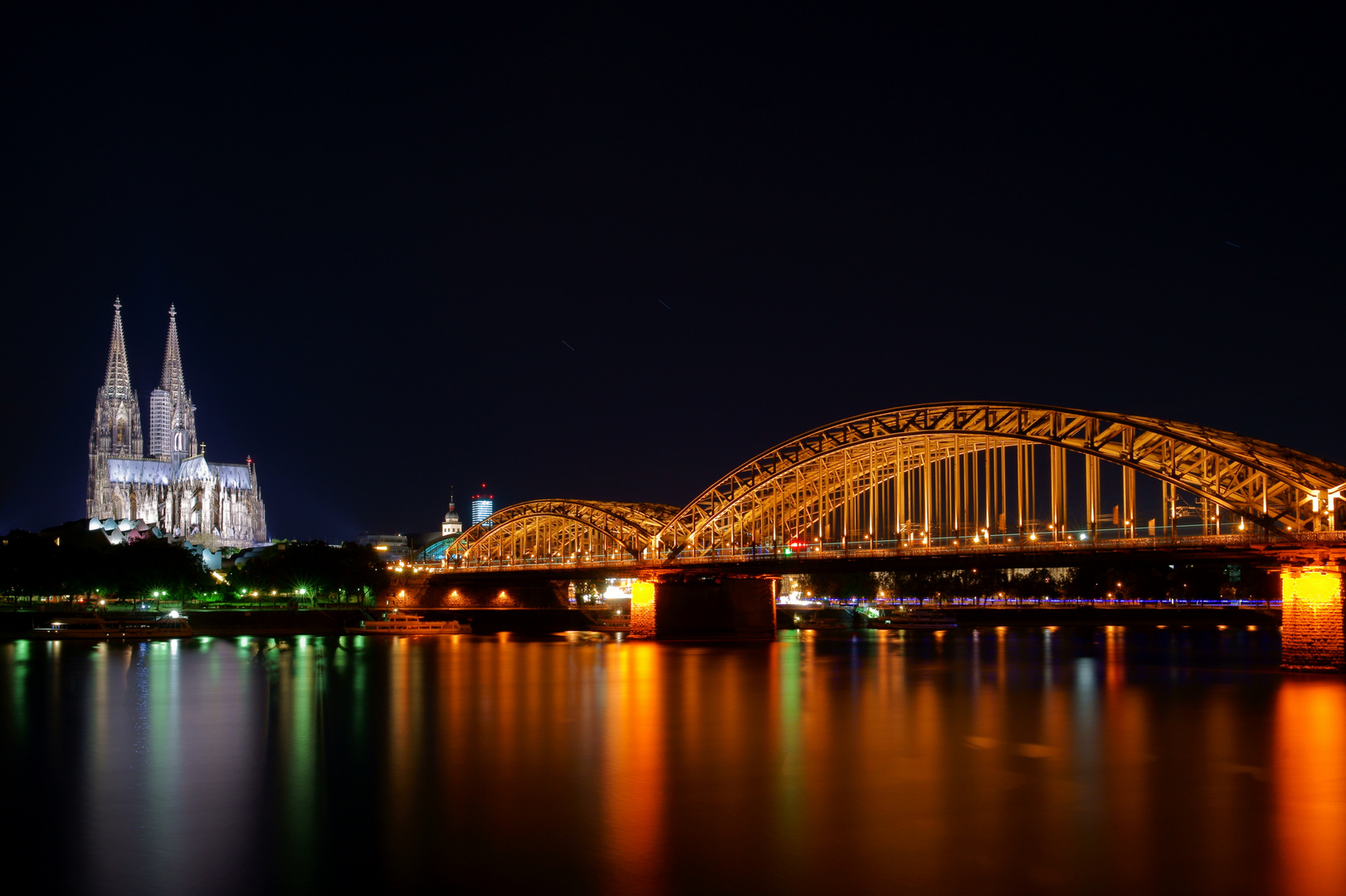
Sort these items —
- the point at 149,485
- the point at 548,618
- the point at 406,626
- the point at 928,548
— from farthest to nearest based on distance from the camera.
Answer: the point at 149,485 < the point at 548,618 < the point at 406,626 < the point at 928,548

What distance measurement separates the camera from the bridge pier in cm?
7806

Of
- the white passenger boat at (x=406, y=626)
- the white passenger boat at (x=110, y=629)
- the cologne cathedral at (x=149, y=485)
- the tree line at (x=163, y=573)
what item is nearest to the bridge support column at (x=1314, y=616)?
the white passenger boat at (x=406, y=626)

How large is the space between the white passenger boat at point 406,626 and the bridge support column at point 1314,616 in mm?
58838

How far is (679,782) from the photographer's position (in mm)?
26188

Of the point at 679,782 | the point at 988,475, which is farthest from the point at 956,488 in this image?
the point at 679,782

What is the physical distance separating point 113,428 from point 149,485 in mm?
11536

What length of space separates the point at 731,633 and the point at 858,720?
139ft

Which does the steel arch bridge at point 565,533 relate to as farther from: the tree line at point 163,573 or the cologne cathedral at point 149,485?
the cologne cathedral at point 149,485

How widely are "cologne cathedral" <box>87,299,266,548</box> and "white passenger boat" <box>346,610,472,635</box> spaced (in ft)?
326

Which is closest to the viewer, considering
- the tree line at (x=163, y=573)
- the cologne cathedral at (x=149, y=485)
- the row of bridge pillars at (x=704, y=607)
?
the row of bridge pillars at (x=704, y=607)

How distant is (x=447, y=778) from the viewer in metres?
26.7

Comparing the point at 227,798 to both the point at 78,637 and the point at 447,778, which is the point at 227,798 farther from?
the point at 78,637

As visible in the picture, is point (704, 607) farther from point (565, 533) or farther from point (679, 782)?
point (679, 782)

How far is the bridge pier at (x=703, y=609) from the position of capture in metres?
78.1
